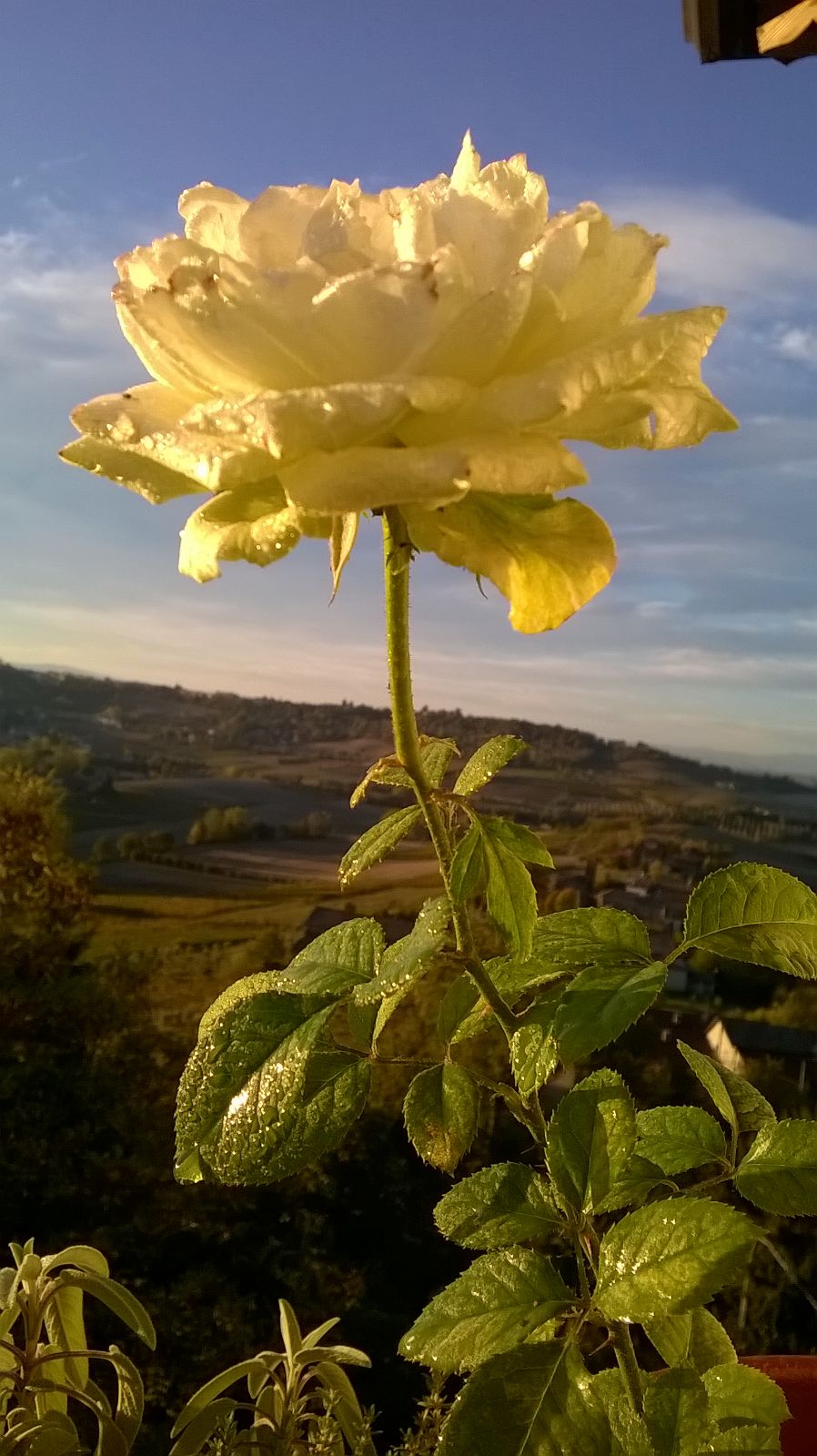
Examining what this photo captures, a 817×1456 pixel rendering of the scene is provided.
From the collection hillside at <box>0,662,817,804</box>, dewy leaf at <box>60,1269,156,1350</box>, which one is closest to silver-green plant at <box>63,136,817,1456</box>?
dewy leaf at <box>60,1269,156,1350</box>

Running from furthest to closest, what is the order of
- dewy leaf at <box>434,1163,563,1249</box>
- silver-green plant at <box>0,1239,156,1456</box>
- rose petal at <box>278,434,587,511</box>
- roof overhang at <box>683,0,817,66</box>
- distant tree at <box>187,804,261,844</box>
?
distant tree at <box>187,804,261,844</box> → roof overhang at <box>683,0,817,66</box> → silver-green plant at <box>0,1239,156,1456</box> → dewy leaf at <box>434,1163,563,1249</box> → rose petal at <box>278,434,587,511</box>

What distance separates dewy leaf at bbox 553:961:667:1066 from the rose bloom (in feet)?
0.36

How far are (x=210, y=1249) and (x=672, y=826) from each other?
2.19ft

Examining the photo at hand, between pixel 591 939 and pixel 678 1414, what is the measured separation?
148 mm

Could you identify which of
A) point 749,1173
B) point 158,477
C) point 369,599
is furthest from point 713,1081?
point 369,599

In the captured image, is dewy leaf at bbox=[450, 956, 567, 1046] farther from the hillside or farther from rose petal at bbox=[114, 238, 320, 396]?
the hillside

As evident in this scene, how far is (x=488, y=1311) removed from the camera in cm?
29

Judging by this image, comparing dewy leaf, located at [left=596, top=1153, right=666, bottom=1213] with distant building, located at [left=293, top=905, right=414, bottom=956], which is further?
distant building, located at [left=293, top=905, right=414, bottom=956]

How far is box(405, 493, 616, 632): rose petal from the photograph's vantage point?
25 centimetres

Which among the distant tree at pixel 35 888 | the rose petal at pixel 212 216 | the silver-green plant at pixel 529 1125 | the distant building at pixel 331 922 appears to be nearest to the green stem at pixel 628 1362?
the silver-green plant at pixel 529 1125

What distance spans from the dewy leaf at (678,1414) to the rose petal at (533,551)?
0.25 metres

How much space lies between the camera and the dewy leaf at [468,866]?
0.91 feet

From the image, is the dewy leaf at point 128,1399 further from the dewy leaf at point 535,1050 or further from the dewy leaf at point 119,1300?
the dewy leaf at point 535,1050

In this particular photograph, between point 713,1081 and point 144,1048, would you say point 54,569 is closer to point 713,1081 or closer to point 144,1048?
point 144,1048
